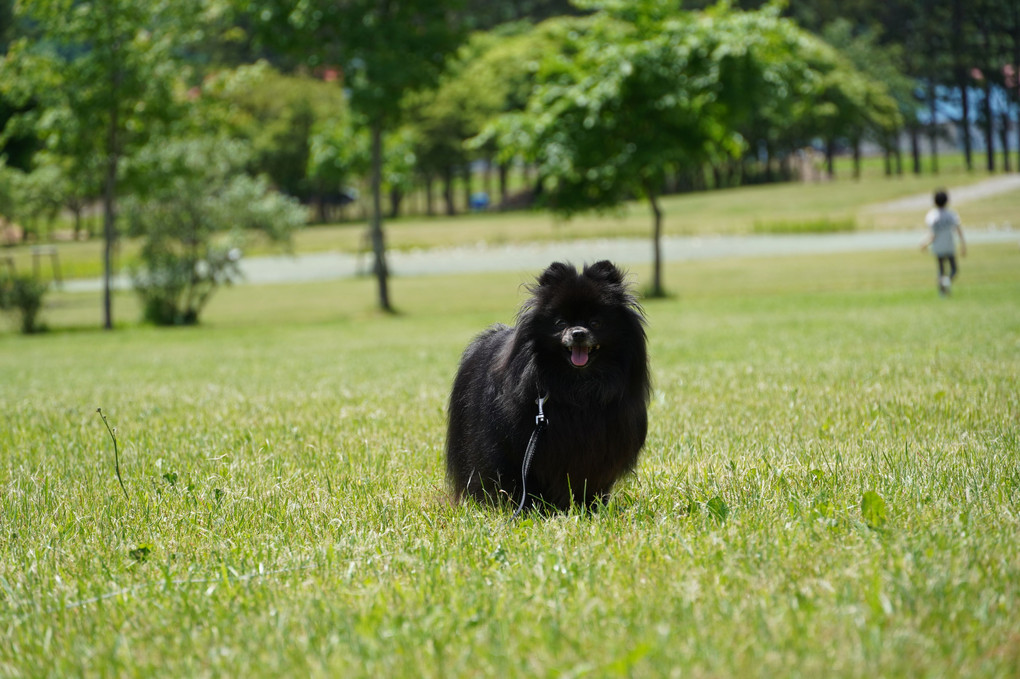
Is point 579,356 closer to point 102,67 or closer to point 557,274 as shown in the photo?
point 557,274

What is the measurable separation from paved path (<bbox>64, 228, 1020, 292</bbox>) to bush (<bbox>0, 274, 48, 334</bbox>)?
9.51 metres

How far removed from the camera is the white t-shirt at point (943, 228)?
1900 centimetres

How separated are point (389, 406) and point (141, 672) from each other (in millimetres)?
5440

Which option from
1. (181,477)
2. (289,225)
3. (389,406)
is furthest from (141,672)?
(289,225)

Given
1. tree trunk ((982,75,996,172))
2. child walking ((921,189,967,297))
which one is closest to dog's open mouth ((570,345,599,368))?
child walking ((921,189,967,297))

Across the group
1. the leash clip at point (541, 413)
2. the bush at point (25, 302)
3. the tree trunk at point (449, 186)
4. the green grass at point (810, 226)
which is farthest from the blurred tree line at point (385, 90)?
the tree trunk at point (449, 186)

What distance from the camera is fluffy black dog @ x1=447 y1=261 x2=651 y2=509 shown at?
13.4 ft

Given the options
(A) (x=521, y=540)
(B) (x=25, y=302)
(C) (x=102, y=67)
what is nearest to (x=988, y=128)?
(C) (x=102, y=67)

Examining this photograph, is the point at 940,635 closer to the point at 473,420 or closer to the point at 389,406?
the point at 473,420

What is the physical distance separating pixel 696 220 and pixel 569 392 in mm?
59592

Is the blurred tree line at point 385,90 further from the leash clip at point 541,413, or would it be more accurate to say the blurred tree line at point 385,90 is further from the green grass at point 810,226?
the leash clip at point 541,413

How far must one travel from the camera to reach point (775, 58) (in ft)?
80.1

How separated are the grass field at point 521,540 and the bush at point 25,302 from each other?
1700cm

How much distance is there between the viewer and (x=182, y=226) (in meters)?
24.7
